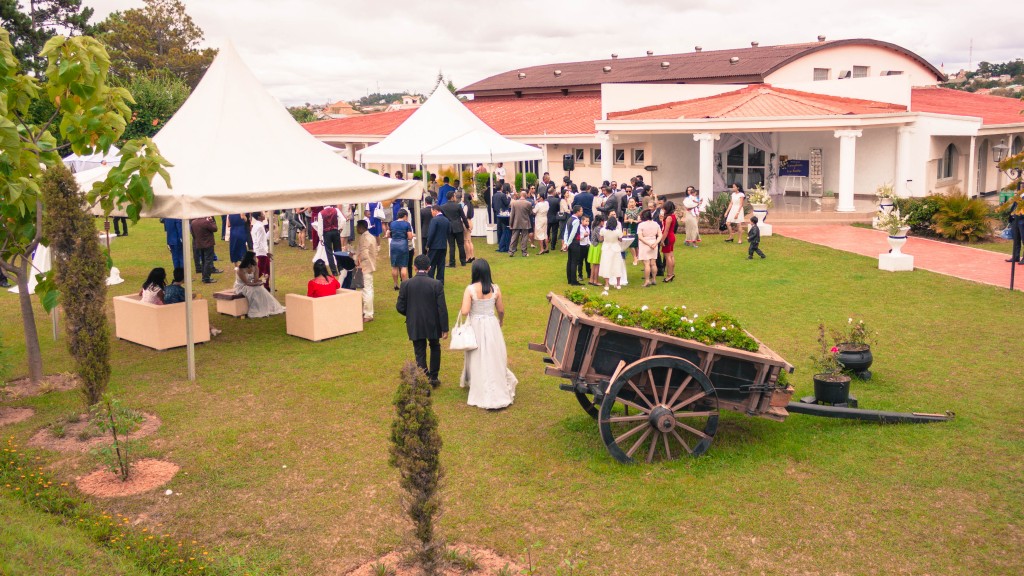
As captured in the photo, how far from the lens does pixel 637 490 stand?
6.96 meters

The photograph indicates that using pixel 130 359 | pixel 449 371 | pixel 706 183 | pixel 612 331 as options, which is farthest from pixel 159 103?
pixel 612 331

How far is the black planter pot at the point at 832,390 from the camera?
830 cm

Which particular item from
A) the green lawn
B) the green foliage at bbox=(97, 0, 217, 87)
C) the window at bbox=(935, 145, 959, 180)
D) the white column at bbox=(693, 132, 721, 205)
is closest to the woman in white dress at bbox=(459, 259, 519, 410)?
the green lawn

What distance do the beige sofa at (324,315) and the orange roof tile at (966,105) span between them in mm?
21884

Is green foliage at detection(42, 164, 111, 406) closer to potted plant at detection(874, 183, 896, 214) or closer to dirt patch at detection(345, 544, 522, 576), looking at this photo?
dirt patch at detection(345, 544, 522, 576)

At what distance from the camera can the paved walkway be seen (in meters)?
16.4

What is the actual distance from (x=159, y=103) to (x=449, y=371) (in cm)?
3580

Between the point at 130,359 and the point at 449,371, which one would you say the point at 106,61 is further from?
the point at 449,371

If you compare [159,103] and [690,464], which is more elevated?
[159,103]

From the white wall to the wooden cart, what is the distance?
2873cm

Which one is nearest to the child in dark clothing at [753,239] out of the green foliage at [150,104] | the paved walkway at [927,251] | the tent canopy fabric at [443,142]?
the paved walkway at [927,251]

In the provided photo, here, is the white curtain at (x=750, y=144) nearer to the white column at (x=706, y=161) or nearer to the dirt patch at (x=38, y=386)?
the white column at (x=706, y=161)

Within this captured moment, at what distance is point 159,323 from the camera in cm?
1196

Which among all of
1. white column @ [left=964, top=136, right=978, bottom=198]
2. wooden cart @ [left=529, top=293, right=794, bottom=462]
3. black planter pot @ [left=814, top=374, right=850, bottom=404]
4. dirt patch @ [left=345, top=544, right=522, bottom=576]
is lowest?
dirt patch @ [left=345, top=544, right=522, bottom=576]
